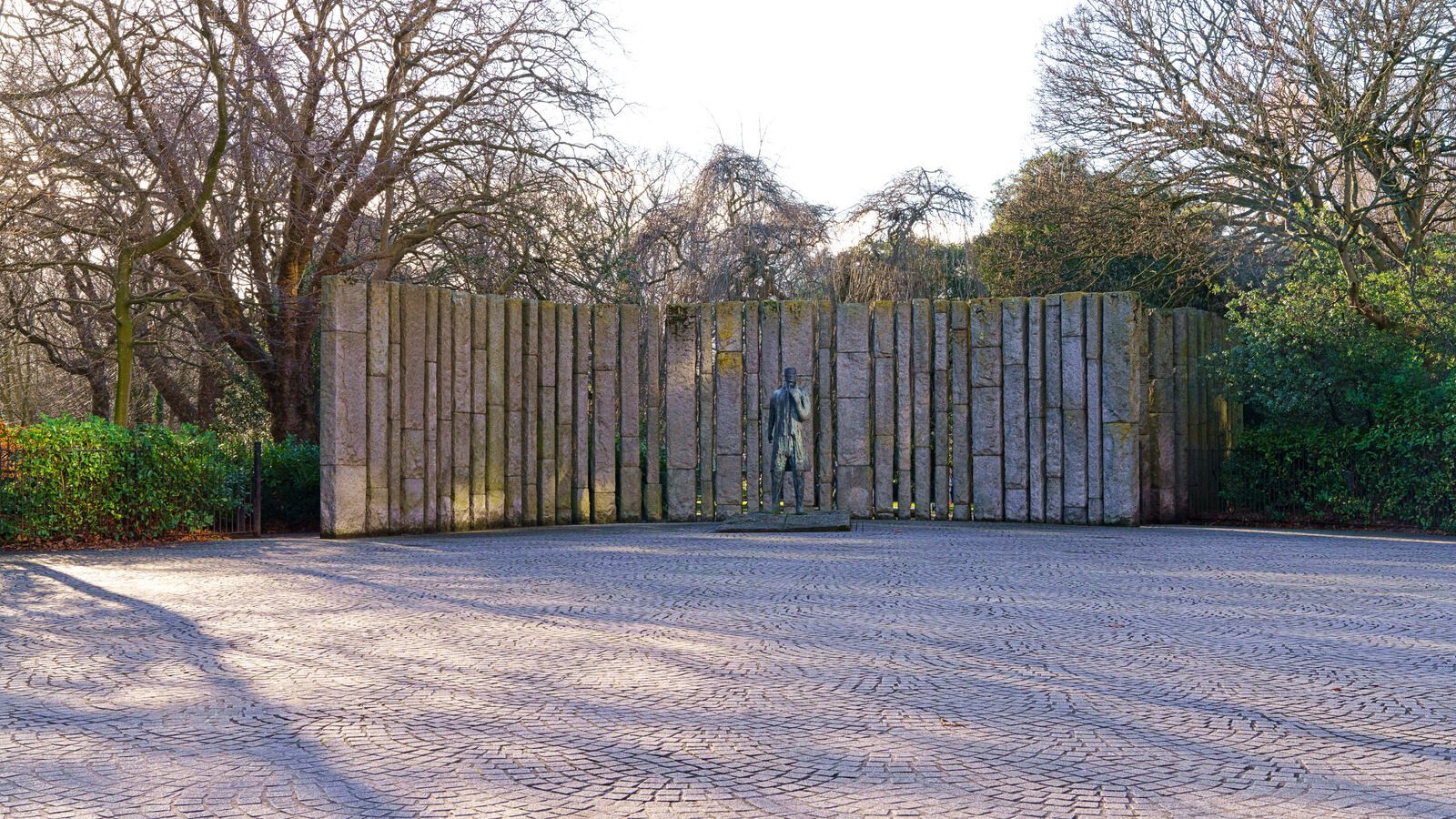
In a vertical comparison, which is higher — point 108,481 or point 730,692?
point 108,481

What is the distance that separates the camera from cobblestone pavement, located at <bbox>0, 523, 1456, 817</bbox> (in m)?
3.99

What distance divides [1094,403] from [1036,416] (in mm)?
703

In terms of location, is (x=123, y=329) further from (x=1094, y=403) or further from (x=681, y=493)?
(x=1094, y=403)

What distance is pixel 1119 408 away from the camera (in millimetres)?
14430

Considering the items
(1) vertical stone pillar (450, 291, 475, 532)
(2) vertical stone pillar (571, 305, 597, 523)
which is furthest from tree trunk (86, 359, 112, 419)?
(2) vertical stone pillar (571, 305, 597, 523)

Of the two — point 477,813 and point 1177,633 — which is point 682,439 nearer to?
point 1177,633

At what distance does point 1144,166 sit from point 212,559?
13.9 metres

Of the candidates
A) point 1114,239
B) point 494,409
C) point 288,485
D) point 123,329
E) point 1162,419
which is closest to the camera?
point 123,329

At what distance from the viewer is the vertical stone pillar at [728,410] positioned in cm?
1523

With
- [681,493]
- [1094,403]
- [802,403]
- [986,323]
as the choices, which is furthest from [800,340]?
[1094,403]

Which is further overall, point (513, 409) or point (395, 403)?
point (513, 409)

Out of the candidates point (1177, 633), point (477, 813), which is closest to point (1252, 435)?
point (1177, 633)

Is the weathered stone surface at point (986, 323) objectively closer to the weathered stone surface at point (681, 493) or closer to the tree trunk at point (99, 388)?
the weathered stone surface at point (681, 493)

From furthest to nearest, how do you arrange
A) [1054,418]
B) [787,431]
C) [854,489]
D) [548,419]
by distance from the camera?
[854,489] → [548,419] → [1054,418] → [787,431]
